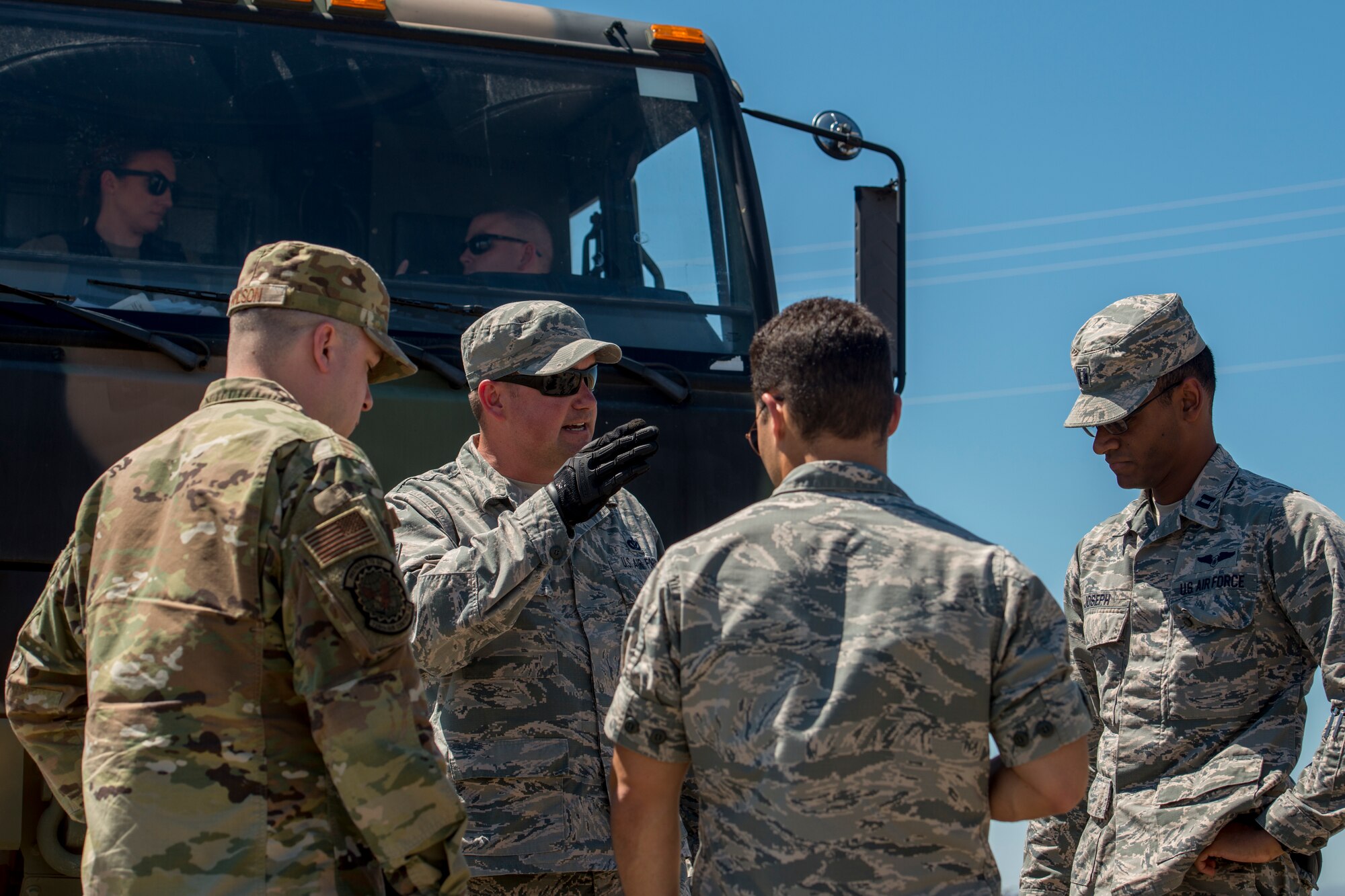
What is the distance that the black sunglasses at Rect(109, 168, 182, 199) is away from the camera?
3.77 m

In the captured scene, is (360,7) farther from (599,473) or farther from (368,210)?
(599,473)

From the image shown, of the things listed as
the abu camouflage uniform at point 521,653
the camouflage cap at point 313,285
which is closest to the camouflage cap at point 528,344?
the abu camouflage uniform at point 521,653

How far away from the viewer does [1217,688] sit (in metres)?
2.93

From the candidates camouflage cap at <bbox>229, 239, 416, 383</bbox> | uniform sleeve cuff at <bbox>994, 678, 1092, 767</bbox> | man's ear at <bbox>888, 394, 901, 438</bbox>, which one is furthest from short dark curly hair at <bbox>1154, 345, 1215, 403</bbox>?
camouflage cap at <bbox>229, 239, 416, 383</bbox>

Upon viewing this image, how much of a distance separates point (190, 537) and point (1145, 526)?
2100mm

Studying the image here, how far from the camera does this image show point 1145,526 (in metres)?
3.20

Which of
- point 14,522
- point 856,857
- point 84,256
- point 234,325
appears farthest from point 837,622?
point 84,256

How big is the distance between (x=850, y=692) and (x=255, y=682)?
812 mm

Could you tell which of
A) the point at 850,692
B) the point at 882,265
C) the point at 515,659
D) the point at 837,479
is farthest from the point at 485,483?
the point at 882,265

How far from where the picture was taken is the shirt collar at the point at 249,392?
216 centimetres

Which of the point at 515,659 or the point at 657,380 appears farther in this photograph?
the point at 657,380

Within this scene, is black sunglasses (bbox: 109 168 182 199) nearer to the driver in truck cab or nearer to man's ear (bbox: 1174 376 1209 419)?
the driver in truck cab

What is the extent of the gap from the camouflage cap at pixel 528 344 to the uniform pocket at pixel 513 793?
0.78 m

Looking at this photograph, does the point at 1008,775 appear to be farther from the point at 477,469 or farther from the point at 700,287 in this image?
the point at 700,287
